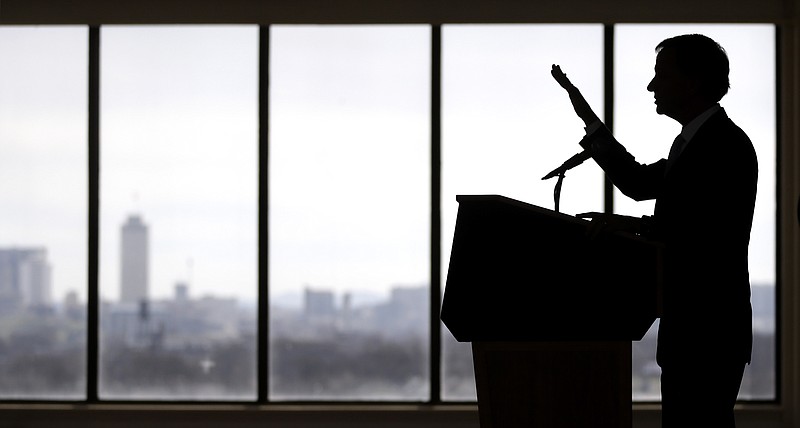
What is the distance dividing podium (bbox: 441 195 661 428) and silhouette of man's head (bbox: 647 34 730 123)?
384 mm

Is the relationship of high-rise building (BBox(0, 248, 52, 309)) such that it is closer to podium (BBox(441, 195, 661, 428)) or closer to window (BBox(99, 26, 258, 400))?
window (BBox(99, 26, 258, 400))

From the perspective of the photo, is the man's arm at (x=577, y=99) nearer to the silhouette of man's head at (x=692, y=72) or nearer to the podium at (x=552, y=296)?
the silhouette of man's head at (x=692, y=72)

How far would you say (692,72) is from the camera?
7.38 ft

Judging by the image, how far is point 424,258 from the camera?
200 inches

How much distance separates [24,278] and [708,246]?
398 centimetres

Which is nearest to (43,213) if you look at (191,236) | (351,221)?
(191,236)

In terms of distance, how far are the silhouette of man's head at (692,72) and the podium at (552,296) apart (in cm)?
38

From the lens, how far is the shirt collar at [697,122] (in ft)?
7.40

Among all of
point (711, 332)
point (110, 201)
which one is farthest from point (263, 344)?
point (711, 332)

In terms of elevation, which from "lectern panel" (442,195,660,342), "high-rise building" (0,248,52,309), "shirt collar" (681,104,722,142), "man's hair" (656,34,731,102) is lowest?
"high-rise building" (0,248,52,309)

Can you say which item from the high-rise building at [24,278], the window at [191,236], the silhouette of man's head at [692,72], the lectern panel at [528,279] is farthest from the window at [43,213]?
the silhouette of man's head at [692,72]

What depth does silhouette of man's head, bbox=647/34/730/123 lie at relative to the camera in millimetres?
2244

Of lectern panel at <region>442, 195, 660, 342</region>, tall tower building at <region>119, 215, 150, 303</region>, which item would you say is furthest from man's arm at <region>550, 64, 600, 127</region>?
tall tower building at <region>119, 215, 150, 303</region>

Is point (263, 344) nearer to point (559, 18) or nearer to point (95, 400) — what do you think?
point (95, 400)
